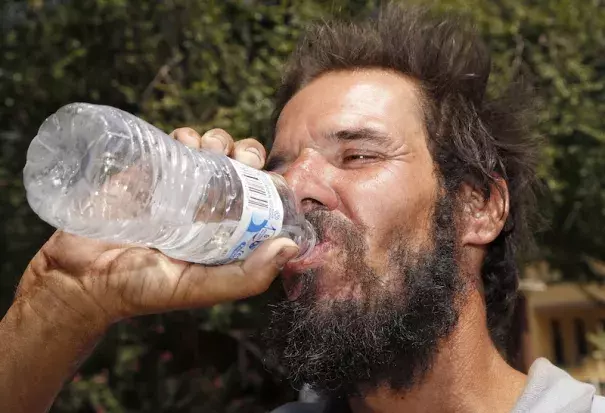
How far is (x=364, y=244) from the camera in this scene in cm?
181

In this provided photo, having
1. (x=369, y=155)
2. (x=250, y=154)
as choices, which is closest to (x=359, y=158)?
(x=369, y=155)

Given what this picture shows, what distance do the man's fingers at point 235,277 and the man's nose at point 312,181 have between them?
1.12ft

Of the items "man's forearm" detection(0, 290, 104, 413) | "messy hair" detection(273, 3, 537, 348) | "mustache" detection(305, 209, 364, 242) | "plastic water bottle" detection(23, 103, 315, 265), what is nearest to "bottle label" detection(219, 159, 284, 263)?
"plastic water bottle" detection(23, 103, 315, 265)

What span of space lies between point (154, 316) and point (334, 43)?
1.43m

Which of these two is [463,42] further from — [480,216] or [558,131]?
[558,131]

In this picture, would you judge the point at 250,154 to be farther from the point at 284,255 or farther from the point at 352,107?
the point at 284,255

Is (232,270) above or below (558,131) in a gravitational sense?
above

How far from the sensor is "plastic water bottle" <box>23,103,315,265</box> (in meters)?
1.50

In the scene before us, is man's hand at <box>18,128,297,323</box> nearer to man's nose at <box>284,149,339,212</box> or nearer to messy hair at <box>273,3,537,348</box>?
man's nose at <box>284,149,339,212</box>

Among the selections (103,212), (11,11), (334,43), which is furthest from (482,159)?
(11,11)

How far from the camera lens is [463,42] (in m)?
2.39

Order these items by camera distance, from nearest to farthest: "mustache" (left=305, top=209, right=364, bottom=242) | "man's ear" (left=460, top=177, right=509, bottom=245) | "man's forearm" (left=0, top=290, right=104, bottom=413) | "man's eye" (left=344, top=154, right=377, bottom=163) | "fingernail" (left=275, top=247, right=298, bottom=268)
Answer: "fingernail" (left=275, top=247, right=298, bottom=268), "man's forearm" (left=0, top=290, right=104, bottom=413), "mustache" (left=305, top=209, right=364, bottom=242), "man's eye" (left=344, top=154, right=377, bottom=163), "man's ear" (left=460, top=177, right=509, bottom=245)

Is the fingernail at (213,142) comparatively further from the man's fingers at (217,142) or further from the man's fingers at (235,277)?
the man's fingers at (235,277)

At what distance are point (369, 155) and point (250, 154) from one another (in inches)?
12.0
